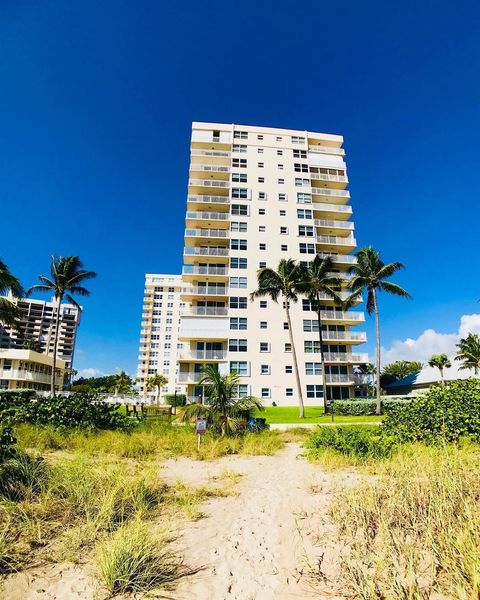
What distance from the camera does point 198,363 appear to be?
128 ft

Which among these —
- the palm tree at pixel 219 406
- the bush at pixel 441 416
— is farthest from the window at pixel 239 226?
the bush at pixel 441 416

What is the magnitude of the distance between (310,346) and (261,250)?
13624 mm

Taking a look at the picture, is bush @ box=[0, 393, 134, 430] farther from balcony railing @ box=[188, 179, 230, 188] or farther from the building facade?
balcony railing @ box=[188, 179, 230, 188]

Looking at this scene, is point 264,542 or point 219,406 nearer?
point 264,542

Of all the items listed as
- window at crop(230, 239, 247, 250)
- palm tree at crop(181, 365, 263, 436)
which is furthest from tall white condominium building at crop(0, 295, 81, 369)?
palm tree at crop(181, 365, 263, 436)

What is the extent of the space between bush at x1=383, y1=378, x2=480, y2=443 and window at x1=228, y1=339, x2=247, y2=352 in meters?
25.9

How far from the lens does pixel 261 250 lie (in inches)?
1695

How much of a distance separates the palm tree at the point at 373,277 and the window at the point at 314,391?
8783 mm

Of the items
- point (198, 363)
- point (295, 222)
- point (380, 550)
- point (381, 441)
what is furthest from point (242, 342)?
point (380, 550)

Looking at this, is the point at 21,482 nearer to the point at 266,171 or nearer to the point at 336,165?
the point at 266,171

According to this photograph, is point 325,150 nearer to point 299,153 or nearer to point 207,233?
point 299,153

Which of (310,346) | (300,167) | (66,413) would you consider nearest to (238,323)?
(310,346)

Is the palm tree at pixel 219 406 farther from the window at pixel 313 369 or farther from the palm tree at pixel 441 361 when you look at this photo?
the palm tree at pixel 441 361

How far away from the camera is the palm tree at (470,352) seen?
45.2m
